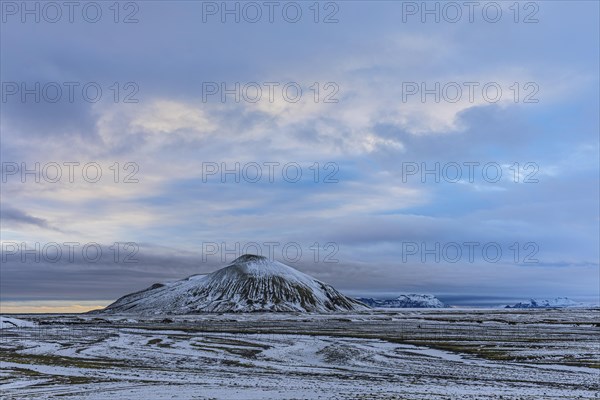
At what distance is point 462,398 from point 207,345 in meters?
53.1

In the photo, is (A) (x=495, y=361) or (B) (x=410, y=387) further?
(A) (x=495, y=361)

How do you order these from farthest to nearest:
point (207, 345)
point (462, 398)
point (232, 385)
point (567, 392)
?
point (207, 345) → point (232, 385) → point (567, 392) → point (462, 398)

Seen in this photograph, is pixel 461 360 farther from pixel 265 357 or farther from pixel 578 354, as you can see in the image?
pixel 265 357

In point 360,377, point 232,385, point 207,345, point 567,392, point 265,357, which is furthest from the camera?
point 207,345

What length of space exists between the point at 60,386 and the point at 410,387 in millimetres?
25031

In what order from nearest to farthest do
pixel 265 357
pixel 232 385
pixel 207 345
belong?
1. pixel 232 385
2. pixel 265 357
3. pixel 207 345

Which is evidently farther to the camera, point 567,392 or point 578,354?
point 578,354

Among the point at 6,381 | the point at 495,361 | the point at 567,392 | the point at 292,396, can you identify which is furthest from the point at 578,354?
the point at 6,381

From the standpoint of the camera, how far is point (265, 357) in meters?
64.1

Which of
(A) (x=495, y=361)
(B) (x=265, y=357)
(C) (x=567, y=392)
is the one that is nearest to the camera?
(C) (x=567, y=392)

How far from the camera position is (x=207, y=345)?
8112 centimetres

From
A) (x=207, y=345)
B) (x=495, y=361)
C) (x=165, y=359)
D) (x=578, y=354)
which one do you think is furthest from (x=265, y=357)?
(x=578, y=354)

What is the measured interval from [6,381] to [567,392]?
40.7 m

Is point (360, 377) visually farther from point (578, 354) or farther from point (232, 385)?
point (578, 354)
